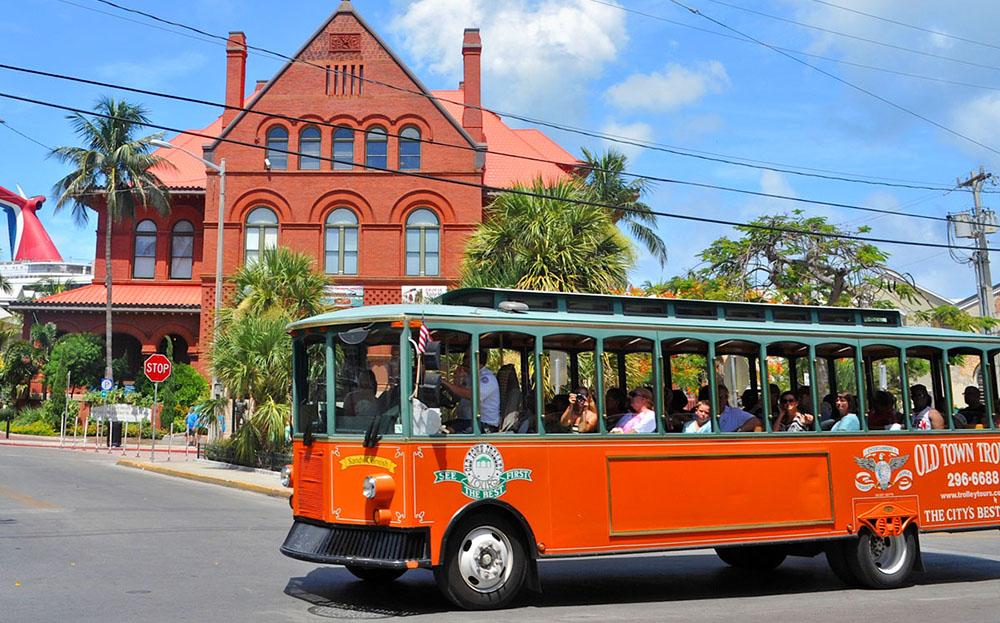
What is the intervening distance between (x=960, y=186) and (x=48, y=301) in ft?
120

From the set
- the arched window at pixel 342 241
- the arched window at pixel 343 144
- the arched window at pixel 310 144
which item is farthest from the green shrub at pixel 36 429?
the arched window at pixel 343 144

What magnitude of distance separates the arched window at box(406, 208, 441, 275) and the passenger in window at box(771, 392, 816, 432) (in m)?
27.2

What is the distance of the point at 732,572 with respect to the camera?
35.0 feet

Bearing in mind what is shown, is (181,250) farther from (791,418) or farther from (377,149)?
(791,418)

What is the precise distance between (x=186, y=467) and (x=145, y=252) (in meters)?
20.9

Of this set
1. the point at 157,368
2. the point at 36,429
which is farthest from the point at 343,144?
the point at 36,429

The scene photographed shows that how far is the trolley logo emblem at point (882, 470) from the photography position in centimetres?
975

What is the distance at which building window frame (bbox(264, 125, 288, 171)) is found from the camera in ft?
118

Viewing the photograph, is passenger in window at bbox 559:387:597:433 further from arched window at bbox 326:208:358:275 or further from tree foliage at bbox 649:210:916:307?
arched window at bbox 326:208:358:275

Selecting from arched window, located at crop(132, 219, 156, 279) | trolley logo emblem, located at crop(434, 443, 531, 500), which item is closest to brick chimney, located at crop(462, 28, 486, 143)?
arched window, located at crop(132, 219, 156, 279)

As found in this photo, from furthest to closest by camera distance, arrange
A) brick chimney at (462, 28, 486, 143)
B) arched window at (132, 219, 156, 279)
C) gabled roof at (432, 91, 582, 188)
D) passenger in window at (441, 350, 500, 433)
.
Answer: arched window at (132, 219, 156, 279), gabled roof at (432, 91, 582, 188), brick chimney at (462, 28, 486, 143), passenger in window at (441, 350, 500, 433)

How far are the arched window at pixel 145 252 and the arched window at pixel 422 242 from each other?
13353 mm

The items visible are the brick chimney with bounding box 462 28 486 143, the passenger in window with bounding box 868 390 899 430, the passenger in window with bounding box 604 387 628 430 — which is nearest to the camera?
the passenger in window with bounding box 604 387 628 430

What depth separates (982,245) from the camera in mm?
27656
